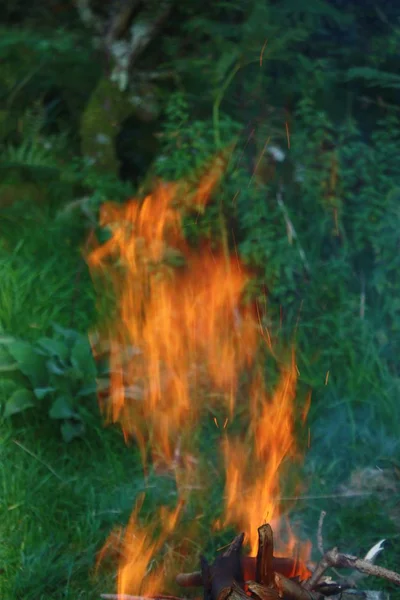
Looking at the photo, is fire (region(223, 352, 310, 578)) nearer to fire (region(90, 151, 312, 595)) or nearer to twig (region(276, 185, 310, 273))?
fire (region(90, 151, 312, 595))

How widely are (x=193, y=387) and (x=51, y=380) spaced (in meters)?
0.59

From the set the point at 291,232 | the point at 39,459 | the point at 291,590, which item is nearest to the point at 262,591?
the point at 291,590

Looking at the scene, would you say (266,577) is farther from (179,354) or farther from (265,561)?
(179,354)

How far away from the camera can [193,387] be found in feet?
12.4

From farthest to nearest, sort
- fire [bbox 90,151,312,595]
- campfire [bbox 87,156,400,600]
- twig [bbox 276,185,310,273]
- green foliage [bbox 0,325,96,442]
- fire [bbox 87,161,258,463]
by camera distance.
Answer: twig [bbox 276,185,310,273], fire [bbox 87,161,258,463], green foliage [bbox 0,325,96,442], fire [bbox 90,151,312,595], campfire [bbox 87,156,400,600]

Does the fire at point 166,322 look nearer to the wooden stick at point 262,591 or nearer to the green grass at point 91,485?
the green grass at point 91,485

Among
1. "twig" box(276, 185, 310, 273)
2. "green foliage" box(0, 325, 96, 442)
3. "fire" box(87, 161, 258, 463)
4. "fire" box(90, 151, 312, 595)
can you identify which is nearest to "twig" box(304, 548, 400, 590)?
"fire" box(90, 151, 312, 595)

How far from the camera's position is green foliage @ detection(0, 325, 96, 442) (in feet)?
11.2

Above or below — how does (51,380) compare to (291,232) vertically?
below

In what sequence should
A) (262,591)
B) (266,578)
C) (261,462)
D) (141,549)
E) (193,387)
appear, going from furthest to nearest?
(193,387) → (261,462) → (141,549) → (266,578) → (262,591)

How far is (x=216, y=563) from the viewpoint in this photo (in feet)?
Answer: 7.93

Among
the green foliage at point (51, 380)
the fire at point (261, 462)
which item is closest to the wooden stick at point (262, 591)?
the fire at point (261, 462)

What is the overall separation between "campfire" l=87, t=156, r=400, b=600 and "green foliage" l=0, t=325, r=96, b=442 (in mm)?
106

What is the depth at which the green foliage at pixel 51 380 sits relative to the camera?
3426 mm
